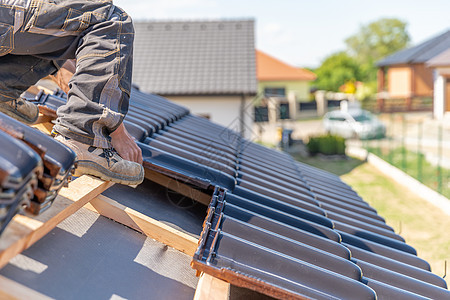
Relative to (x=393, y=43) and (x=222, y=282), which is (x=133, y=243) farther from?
(x=393, y=43)

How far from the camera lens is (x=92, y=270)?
1972 millimetres

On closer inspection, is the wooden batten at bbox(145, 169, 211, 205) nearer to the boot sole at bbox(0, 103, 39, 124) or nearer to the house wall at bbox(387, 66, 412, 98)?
the boot sole at bbox(0, 103, 39, 124)

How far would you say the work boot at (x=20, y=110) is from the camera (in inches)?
108

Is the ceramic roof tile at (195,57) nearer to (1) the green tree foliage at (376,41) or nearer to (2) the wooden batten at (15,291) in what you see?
(2) the wooden batten at (15,291)

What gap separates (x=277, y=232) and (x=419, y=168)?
12.4 metres

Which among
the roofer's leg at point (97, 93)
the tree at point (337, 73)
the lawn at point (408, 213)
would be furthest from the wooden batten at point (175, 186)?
the tree at point (337, 73)

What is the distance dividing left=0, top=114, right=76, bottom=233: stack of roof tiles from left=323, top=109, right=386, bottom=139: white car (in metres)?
23.1

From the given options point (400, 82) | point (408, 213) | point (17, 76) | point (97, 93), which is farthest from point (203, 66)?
point (400, 82)

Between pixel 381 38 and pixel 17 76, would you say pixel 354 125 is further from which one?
pixel 381 38

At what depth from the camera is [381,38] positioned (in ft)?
273

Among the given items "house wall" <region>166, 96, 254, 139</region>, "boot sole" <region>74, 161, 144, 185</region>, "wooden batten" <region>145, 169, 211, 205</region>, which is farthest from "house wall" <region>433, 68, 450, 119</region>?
"boot sole" <region>74, 161, 144, 185</region>

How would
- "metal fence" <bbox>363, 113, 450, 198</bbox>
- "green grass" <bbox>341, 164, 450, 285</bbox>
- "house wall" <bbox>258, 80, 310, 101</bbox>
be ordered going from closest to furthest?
"green grass" <bbox>341, 164, 450, 285</bbox> < "metal fence" <bbox>363, 113, 450, 198</bbox> < "house wall" <bbox>258, 80, 310, 101</bbox>

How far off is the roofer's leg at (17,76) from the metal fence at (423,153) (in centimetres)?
1124

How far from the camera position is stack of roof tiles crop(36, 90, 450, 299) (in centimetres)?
196
